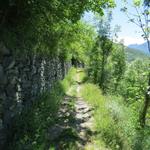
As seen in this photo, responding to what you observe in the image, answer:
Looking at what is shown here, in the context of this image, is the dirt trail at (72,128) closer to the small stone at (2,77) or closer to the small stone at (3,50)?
the small stone at (2,77)

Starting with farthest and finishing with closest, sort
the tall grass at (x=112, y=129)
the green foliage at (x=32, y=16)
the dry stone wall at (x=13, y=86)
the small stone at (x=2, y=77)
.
→ 1. the tall grass at (x=112, y=129)
2. the green foliage at (x=32, y=16)
3. the dry stone wall at (x=13, y=86)
4. the small stone at (x=2, y=77)

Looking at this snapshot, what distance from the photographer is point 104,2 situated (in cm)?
879

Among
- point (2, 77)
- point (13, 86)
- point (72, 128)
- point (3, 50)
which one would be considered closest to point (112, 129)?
point (72, 128)

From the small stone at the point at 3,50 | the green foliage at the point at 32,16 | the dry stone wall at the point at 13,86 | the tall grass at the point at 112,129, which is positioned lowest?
the tall grass at the point at 112,129

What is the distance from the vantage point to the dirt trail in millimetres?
7949

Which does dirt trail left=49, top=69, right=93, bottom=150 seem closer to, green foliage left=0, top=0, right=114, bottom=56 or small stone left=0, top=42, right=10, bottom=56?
green foliage left=0, top=0, right=114, bottom=56

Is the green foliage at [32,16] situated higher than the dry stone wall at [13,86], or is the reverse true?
the green foliage at [32,16]

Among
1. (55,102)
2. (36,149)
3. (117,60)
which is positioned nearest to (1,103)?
(36,149)

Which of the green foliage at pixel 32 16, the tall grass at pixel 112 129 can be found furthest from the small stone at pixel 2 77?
the tall grass at pixel 112 129

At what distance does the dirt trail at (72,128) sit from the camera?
7.95 meters

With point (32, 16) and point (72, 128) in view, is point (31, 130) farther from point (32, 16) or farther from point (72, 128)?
point (32, 16)

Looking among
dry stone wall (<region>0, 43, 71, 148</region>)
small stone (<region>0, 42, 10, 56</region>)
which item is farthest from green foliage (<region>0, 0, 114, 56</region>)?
dry stone wall (<region>0, 43, 71, 148</region>)

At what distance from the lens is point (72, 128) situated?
29.9ft

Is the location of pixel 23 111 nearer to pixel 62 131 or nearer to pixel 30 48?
pixel 62 131
